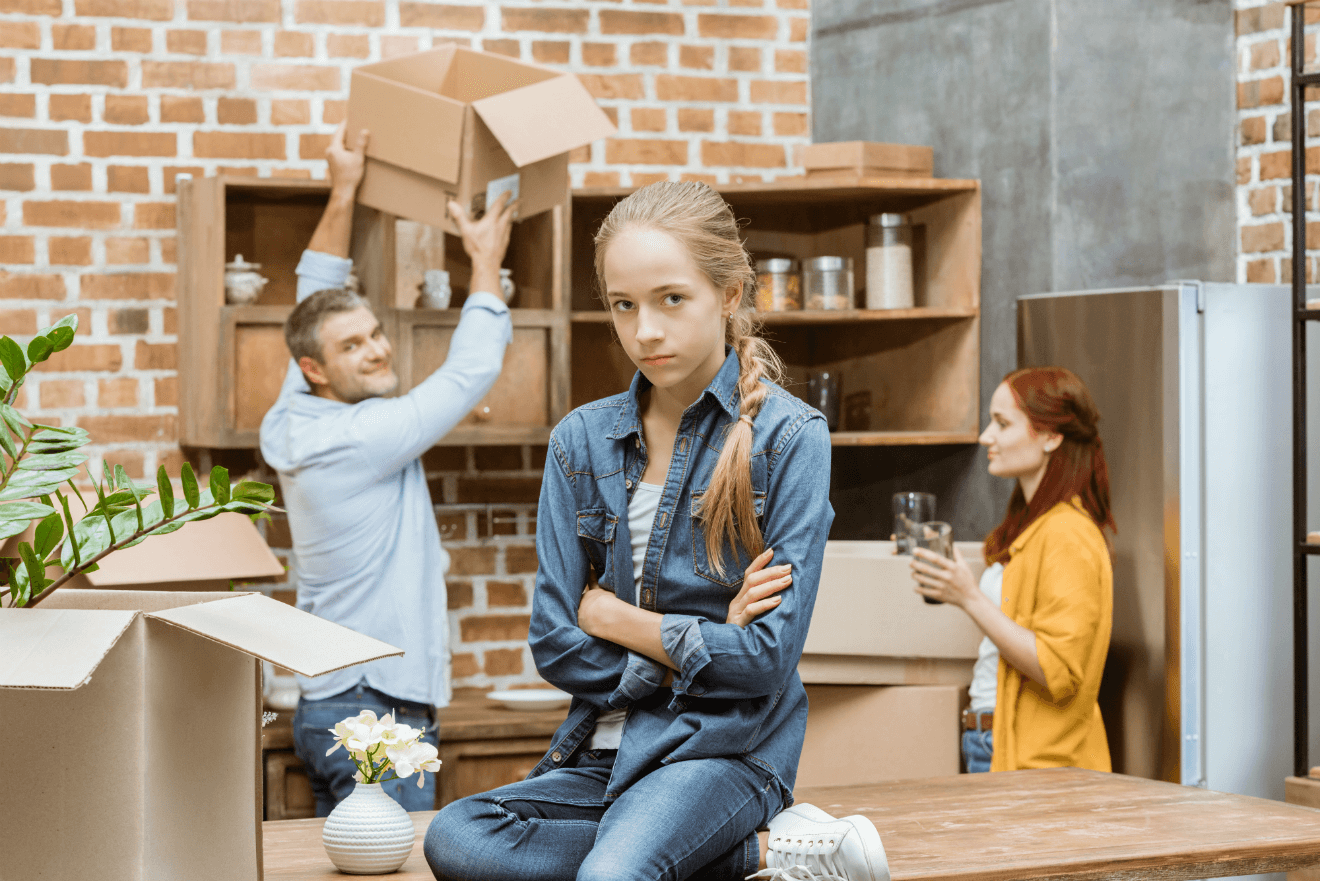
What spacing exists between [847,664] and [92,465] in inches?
76.7

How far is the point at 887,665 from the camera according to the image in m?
3.24

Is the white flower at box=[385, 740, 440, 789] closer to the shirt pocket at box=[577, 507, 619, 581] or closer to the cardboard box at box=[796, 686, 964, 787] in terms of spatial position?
the shirt pocket at box=[577, 507, 619, 581]

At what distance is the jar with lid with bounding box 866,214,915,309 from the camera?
358 centimetres

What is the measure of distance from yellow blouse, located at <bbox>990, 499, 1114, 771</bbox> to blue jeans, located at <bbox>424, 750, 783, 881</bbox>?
116 cm

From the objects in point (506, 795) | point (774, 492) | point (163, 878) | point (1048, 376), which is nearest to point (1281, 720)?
point (1048, 376)

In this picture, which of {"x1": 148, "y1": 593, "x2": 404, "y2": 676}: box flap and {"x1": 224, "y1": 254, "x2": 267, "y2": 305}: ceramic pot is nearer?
{"x1": 148, "y1": 593, "x2": 404, "y2": 676}: box flap

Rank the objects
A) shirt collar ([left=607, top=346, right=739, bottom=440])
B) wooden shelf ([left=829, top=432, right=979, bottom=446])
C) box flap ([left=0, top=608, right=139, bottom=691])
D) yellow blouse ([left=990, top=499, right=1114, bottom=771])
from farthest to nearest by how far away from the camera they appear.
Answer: wooden shelf ([left=829, top=432, right=979, bottom=446]), yellow blouse ([left=990, top=499, right=1114, bottom=771]), shirt collar ([left=607, top=346, right=739, bottom=440]), box flap ([left=0, top=608, right=139, bottom=691])

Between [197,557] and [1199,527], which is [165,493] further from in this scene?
[1199,527]

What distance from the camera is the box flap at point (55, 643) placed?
1.04 meters

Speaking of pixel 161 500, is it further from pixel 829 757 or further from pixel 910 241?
pixel 910 241

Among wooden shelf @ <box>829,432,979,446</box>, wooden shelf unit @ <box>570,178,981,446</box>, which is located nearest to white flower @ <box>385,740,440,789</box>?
wooden shelf unit @ <box>570,178,981,446</box>

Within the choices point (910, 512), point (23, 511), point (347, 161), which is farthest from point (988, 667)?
point (23, 511)

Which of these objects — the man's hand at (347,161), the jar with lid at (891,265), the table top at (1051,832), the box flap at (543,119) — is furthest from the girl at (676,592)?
the jar with lid at (891,265)

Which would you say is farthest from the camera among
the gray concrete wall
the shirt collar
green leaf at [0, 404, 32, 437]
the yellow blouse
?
A: the gray concrete wall
